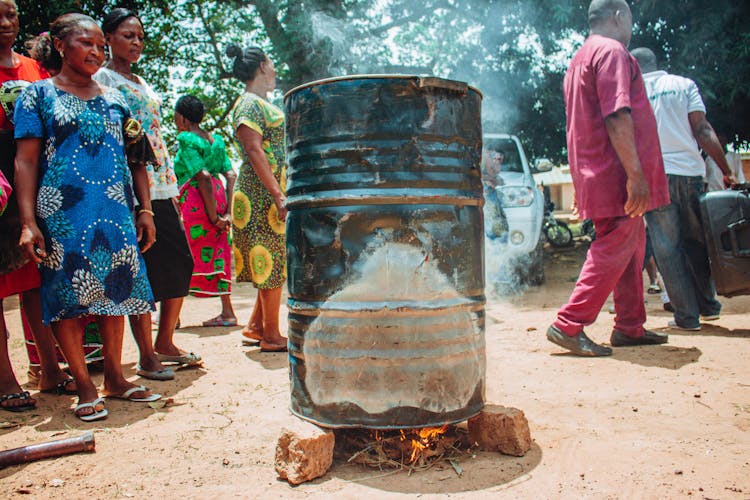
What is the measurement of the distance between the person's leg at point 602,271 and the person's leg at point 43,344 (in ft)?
9.76

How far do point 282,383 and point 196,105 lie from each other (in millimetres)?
2714

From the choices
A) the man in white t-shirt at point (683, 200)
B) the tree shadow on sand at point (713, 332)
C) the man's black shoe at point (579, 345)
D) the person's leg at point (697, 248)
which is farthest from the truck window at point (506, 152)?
the man's black shoe at point (579, 345)

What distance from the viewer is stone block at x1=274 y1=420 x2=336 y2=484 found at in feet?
6.56

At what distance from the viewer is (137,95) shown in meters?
3.47

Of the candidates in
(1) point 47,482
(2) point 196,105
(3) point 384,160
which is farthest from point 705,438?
(2) point 196,105

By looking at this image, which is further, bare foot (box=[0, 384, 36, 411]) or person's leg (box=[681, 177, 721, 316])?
person's leg (box=[681, 177, 721, 316])

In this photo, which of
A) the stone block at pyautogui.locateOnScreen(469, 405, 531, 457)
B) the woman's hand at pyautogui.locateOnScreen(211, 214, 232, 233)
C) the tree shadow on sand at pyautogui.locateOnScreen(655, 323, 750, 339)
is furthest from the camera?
the woman's hand at pyautogui.locateOnScreen(211, 214, 232, 233)

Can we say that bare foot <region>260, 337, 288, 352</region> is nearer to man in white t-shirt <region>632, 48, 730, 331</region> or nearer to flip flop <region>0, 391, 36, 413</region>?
flip flop <region>0, 391, 36, 413</region>

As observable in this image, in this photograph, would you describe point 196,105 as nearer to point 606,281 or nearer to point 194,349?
point 194,349

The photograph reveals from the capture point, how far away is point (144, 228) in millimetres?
3207

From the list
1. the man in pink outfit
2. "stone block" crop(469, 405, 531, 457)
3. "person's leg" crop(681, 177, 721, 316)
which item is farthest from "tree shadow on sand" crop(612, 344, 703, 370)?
"stone block" crop(469, 405, 531, 457)

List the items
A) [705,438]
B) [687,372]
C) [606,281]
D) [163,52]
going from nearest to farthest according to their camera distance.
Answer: [705,438], [687,372], [606,281], [163,52]

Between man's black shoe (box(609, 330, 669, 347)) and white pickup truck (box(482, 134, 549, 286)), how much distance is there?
10.6 feet

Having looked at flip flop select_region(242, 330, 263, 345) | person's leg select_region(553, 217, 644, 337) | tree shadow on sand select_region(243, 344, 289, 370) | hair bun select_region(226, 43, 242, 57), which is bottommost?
tree shadow on sand select_region(243, 344, 289, 370)
